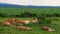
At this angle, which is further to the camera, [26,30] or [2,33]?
[26,30]

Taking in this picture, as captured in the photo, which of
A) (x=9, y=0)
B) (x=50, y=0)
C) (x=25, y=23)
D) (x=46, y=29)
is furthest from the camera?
(x=9, y=0)

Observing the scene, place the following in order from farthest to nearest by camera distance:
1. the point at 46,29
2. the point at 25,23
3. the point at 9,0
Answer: the point at 9,0 → the point at 25,23 → the point at 46,29

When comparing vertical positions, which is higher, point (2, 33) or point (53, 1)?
point (2, 33)

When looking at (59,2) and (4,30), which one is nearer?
(4,30)

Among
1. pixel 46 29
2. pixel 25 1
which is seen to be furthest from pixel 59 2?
pixel 46 29

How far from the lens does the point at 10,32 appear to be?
19.0 feet

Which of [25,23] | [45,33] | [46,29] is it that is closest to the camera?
[45,33]

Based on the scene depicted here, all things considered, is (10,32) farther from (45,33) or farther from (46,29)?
(46,29)

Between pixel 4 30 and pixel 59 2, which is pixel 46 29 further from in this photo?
pixel 59 2

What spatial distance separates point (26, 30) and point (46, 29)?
0.77m

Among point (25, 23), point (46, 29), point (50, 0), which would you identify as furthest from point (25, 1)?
point (46, 29)

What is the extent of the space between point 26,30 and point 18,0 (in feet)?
23.1

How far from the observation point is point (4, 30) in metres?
5.96

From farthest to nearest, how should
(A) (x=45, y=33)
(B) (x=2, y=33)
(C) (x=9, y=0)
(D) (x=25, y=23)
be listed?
(C) (x=9, y=0) → (D) (x=25, y=23) → (A) (x=45, y=33) → (B) (x=2, y=33)
